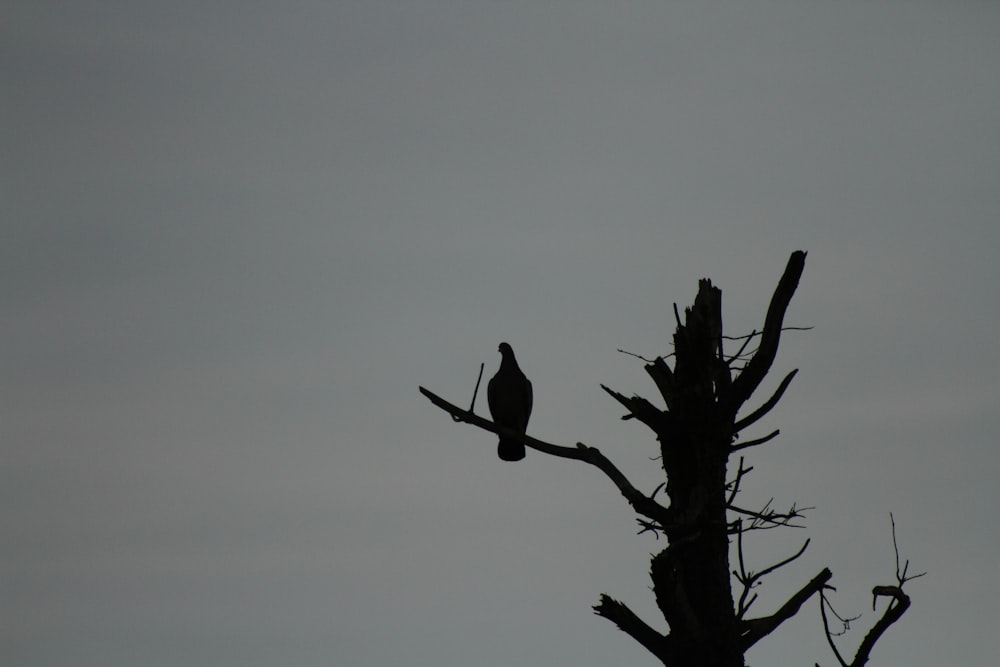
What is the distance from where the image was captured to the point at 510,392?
12.3 metres

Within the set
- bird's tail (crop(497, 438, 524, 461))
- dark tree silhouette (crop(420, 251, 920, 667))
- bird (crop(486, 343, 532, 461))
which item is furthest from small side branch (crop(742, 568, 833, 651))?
bird (crop(486, 343, 532, 461))

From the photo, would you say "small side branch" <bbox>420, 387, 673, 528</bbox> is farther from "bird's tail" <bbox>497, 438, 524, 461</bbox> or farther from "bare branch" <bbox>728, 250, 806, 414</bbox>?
"bird's tail" <bbox>497, 438, 524, 461</bbox>

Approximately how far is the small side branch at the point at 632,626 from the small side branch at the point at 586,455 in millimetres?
527

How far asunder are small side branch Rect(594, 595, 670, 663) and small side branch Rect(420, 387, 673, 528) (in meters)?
0.53

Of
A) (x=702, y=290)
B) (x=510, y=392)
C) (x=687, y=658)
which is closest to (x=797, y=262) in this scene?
(x=702, y=290)

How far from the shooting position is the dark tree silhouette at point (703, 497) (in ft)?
21.0

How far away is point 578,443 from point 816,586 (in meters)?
1.58

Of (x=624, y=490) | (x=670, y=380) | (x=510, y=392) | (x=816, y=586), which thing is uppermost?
(x=510, y=392)

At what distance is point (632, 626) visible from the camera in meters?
6.47

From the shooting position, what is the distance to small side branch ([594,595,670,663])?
254 inches

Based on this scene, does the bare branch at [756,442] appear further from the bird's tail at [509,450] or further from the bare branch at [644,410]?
the bird's tail at [509,450]

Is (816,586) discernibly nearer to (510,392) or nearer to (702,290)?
(702,290)

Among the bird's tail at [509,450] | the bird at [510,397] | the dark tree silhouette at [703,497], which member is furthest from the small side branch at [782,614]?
the bird at [510,397]

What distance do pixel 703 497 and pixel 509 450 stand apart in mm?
4253
